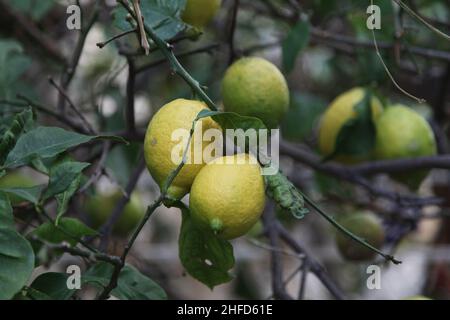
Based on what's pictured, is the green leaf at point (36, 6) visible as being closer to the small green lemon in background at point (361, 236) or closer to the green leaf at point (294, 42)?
the green leaf at point (294, 42)

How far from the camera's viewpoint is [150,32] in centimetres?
73

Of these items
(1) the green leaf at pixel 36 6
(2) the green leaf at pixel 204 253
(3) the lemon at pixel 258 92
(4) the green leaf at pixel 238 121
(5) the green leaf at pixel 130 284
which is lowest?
(5) the green leaf at pixel 130 284

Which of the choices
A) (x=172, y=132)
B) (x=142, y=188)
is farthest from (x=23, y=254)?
(x=142, y=188)

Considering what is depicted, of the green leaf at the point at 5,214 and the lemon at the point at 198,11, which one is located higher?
the lemon at the point at 198,11

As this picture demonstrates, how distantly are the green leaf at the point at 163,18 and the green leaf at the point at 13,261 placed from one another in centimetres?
29

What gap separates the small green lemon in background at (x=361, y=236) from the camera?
133 centimetres

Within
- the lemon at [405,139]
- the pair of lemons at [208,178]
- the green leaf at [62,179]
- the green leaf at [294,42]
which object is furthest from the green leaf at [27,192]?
the lemon at [405,139]

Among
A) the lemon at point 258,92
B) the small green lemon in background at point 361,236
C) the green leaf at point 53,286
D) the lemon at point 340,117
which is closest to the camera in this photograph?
the green leaf at point 53,286

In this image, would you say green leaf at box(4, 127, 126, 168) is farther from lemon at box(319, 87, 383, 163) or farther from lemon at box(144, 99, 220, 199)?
lemon at box(319, 87, 383, 163)

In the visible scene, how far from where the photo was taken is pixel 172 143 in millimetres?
693

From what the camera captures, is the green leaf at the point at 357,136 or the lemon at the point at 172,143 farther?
the green leaf at the point at 357,136

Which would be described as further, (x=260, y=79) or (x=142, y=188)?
(x=142, y=188)
